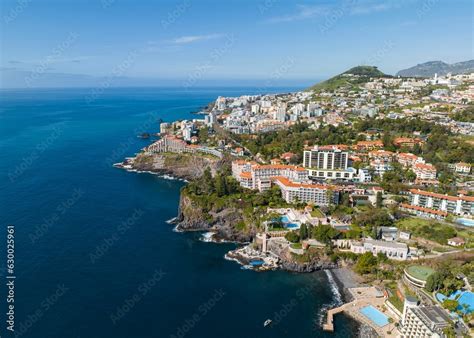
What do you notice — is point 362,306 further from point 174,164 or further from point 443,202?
point 174,164

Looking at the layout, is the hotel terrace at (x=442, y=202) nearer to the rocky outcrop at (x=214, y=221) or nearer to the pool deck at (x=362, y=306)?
the pool deck at (x=362, y=306)

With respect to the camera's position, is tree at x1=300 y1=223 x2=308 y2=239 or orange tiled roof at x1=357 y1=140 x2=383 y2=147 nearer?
tree at x1=300 y1=223 x2=308 y2=239

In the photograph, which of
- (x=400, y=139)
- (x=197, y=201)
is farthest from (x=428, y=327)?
(x=400, y=139)

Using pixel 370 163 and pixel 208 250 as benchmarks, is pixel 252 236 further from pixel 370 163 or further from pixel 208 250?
pixel 370 163

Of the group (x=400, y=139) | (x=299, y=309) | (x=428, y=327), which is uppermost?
(x=400, y=139)

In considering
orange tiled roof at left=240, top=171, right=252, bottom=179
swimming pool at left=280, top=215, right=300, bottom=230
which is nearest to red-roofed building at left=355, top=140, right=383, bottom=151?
orange tiled roof at left=240, top=171, right=252, bottom=179

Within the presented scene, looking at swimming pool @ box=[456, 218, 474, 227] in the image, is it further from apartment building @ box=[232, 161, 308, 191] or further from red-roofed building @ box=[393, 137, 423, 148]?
red-roofed building @ box=[393, 137, 423, 148]

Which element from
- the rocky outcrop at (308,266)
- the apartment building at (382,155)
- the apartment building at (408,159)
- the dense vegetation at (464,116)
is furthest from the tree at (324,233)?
the dense vegetation at (464,116)
